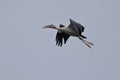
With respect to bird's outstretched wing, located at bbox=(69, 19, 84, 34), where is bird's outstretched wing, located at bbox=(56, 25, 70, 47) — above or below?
below

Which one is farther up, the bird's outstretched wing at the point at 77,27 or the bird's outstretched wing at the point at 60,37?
the bird's outstretched wing at the point at 77,27

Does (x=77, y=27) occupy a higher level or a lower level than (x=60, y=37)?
higher

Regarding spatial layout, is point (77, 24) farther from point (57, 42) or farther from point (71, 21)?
point (57, 42)

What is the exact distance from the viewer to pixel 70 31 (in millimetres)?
46938

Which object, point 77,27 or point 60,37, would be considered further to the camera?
point 60,37

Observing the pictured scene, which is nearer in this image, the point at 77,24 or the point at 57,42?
the point at 77,24

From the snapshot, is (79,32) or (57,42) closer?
(79,32)

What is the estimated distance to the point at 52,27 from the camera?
48344 mm

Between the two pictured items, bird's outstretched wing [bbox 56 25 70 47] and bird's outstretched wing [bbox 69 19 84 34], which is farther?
bird's outstretched wing [bbox 56 25 70 47]

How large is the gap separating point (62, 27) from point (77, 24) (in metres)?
2.08

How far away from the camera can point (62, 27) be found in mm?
48281

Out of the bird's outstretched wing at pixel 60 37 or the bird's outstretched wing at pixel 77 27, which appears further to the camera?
the bird's outstretched wing at pixel 60 37

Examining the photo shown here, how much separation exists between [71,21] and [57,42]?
10.9 ft

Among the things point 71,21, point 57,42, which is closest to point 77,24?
point 71,21
